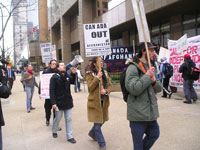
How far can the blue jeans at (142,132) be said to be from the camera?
2.65 metres

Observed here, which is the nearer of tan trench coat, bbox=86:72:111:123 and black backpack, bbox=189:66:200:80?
tan trench coat, bbox=86:72:111:123

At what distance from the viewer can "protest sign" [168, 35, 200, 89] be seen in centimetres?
830

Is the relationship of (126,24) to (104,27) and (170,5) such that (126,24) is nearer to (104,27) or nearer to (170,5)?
(170,5)

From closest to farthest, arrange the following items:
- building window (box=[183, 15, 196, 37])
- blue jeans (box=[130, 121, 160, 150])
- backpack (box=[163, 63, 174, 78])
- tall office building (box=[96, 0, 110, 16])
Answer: blue jeans (box=[130, 121, 160, 150]) → backpack (box=[163, 63, 174, 78]) → building window (box=[183, 15, 196, 37]) → tall office building (box=[96, 0, 110, 16])

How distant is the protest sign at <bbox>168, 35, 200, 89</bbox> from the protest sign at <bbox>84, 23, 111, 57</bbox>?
175 inches

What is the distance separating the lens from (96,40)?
552cm

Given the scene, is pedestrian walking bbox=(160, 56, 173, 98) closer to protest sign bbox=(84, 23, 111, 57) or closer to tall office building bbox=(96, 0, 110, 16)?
protest sign bbox=(84, 23, 111, 57)

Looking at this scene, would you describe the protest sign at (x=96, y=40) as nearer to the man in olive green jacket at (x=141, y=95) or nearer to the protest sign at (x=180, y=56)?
the man in olive green jacket at (x=141, y=95)

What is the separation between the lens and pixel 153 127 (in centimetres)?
279

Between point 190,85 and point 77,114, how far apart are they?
4453mm

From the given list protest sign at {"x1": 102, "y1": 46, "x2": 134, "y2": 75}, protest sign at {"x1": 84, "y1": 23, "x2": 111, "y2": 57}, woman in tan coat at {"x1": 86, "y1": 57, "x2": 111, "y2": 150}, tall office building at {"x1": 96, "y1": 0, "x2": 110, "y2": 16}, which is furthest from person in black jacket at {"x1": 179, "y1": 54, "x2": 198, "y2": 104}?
tall office building at {"x1": 96, "y1": 0, "x2": 110, "y2": 16}

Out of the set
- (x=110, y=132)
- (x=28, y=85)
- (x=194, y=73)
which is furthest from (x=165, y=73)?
(x=28, y=85)

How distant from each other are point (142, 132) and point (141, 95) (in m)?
0.52

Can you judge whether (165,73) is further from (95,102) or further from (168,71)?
(95,102)
